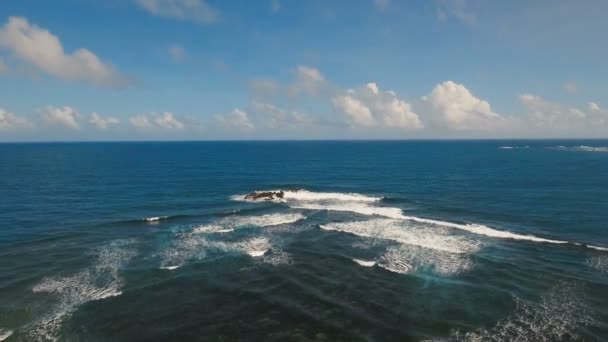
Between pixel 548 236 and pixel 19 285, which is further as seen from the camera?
pixel 548 236

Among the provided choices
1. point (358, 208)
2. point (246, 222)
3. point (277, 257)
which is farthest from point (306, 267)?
point (358, 208)

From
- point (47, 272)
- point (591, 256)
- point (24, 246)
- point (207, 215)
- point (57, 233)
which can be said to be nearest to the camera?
point (47, 272)

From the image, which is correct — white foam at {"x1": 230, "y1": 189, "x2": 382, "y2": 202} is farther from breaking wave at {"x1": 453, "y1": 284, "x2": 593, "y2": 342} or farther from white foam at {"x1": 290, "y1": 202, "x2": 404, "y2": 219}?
breaking wave at {"x1": 453, "y1": 284, "x2": 593, "y2": 342}

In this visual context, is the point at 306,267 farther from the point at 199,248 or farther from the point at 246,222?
the point at 246,222

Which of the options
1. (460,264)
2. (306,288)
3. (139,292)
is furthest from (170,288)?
(460,264)

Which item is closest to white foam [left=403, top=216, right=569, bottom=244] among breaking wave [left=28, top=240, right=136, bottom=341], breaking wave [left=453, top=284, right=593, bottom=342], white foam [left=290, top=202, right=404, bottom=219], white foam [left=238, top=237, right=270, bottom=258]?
white foam [left=290, top=202, right=404, bottom=219]

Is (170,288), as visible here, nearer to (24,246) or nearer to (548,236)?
(24,246)
